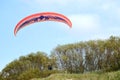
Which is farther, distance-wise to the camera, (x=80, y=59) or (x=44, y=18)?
(x=80, y=59)

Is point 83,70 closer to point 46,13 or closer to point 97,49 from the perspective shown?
point 97,49

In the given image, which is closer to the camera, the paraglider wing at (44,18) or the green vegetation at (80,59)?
the paraglider wing at (44,18)

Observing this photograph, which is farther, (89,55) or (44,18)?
(89,55)

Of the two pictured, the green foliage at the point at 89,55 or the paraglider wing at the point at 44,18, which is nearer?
the paraglider wing at the point at 44,18

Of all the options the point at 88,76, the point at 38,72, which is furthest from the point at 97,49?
the point at 88,76

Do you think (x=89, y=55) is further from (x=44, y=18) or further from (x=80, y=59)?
(x=44, y=18)

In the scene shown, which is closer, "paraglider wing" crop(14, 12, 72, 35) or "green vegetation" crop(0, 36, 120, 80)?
"paraglider wing" crop(14, 12, 72, 35)

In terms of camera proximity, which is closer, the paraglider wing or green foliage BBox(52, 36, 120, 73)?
the paraglider wing

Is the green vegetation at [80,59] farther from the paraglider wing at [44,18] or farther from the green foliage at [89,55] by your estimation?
the paraglider wing at [44,18]

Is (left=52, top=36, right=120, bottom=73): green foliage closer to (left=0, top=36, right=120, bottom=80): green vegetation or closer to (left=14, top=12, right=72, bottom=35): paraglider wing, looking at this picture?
(left=0, top=36, right=120, bottom=80): green vegetation

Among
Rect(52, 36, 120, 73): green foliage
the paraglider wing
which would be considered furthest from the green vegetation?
the paraglider wing

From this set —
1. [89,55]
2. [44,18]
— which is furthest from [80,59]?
[44,18]

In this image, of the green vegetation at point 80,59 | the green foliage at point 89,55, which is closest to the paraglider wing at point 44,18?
the green vegetation at point 80,59

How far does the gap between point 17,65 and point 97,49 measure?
42.9 feet
